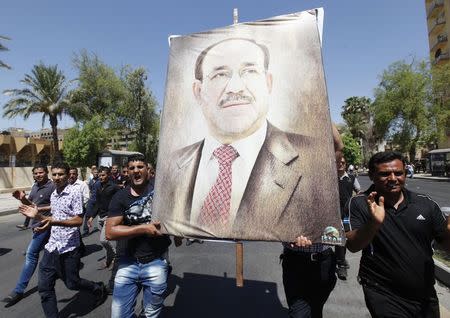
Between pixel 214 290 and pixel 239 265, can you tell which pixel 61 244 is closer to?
pixel 214 290

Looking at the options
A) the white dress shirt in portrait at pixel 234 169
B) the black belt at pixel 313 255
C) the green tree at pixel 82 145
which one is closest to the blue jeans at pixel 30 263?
the white dress shirt in portrait at pixel 234 169

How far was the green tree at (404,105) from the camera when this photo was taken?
37781mm

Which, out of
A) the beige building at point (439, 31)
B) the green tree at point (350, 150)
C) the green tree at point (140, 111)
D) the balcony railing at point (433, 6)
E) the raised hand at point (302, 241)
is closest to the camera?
the raised hand at point (302, 241)

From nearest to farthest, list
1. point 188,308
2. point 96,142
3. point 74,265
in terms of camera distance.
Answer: point 74,265, point 188,308, point 96,142

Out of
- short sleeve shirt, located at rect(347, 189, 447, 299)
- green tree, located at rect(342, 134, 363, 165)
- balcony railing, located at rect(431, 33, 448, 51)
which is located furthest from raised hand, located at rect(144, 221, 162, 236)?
balcony railing, located at rect(431, 33, 448, 51)

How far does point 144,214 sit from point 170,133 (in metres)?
0.69

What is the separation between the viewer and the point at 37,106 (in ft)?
98.3

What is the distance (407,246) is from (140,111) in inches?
1530

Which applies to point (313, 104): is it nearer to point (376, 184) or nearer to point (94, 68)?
point (376, 184)

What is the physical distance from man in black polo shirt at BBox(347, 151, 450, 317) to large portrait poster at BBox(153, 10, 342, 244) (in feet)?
1.02

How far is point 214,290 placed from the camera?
4.85 m

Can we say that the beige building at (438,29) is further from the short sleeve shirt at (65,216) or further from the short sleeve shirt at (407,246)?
the short sleeve shirt at (65,216)

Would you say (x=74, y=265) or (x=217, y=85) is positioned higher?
(x=217, y=85)

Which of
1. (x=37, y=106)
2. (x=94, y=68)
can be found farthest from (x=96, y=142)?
(x=94, y=68)
